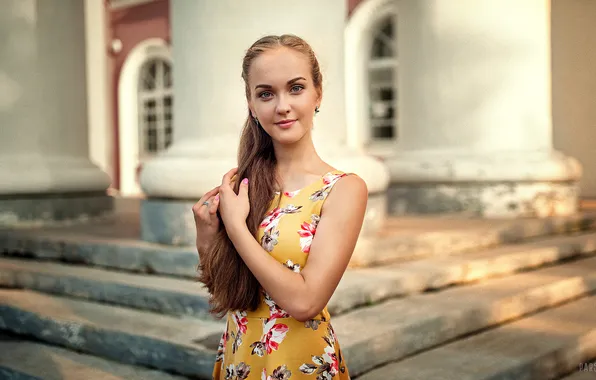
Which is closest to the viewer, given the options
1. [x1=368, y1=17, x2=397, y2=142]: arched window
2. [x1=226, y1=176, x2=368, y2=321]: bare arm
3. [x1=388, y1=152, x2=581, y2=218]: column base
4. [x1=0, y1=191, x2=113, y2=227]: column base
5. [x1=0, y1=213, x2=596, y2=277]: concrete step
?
[x1=226, y1=176, x2=368, y2=321]: bare arm

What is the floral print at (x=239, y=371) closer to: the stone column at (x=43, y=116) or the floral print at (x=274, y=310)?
the floral print at (x=274, y=310)

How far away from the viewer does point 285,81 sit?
4.65 ft

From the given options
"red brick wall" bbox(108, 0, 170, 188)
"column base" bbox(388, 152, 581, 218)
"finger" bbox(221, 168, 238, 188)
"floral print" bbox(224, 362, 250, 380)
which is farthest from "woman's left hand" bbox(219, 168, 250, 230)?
"red brick wall" bbox(108, 0, 170, 188)

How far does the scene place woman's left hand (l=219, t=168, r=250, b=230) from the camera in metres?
1.40

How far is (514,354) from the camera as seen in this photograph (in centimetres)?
279

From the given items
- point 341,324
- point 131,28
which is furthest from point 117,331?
point 131,28

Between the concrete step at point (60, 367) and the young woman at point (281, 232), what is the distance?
4.28ft

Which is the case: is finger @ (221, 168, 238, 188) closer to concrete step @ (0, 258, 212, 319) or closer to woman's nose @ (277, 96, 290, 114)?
woman's nose @ (277, 96, 290, 114)

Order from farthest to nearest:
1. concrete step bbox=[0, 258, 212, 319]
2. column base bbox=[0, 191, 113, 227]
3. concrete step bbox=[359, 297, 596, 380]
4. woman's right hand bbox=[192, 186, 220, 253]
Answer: column base bbox=[0, 191, 113, 227]
concrete step bbox=[0, 258, 212, 319]
concrete step bbox=[359, 297, 596, 380]
woman's right hand bbox=[192, 186, 220, 253]

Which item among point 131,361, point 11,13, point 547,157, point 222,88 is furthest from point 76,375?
point 547,157

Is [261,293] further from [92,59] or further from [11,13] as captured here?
[92,59]

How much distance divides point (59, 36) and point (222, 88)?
8.26 feet

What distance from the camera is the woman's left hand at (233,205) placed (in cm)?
140

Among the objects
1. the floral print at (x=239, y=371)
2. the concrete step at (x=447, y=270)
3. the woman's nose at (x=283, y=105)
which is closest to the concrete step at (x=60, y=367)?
the concrete step at (x=447, y=270)
